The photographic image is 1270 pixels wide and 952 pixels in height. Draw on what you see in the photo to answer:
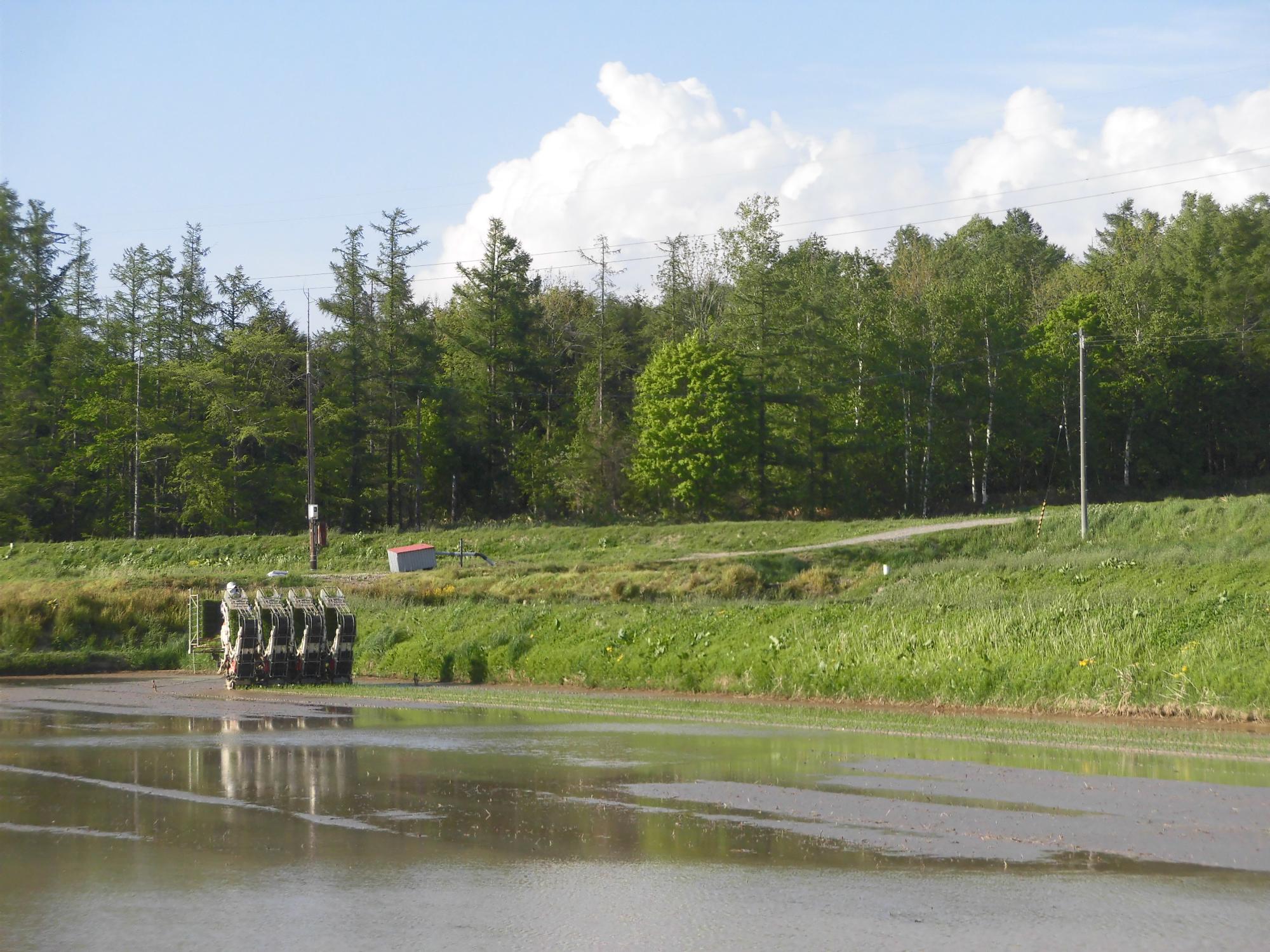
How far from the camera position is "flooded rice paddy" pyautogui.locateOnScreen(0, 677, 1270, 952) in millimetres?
8281

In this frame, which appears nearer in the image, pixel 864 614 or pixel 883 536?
pixel 864 614

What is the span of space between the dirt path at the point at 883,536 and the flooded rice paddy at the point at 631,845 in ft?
120

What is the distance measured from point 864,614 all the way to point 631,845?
701 inches

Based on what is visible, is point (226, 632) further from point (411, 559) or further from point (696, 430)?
point (696, 430)

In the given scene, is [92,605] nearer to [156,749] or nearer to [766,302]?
[156,749]

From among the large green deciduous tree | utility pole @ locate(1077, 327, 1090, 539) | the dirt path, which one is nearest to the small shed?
the dirt path

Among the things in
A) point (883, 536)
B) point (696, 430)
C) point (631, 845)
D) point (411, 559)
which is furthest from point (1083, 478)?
point (631, 845)

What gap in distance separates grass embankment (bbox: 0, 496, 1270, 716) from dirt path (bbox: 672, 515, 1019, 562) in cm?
108

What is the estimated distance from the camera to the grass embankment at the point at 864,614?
2231cm

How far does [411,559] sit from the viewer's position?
184 feet

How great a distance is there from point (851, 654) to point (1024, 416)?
63856mm

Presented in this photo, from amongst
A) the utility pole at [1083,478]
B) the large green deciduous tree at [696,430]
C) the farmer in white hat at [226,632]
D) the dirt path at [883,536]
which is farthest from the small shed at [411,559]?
the utility pole at [1083,478]

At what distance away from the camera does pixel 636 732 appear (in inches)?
773

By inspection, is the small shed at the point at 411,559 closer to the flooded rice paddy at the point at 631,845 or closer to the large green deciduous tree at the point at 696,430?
the large green deciduous tree at the point at 696,430
